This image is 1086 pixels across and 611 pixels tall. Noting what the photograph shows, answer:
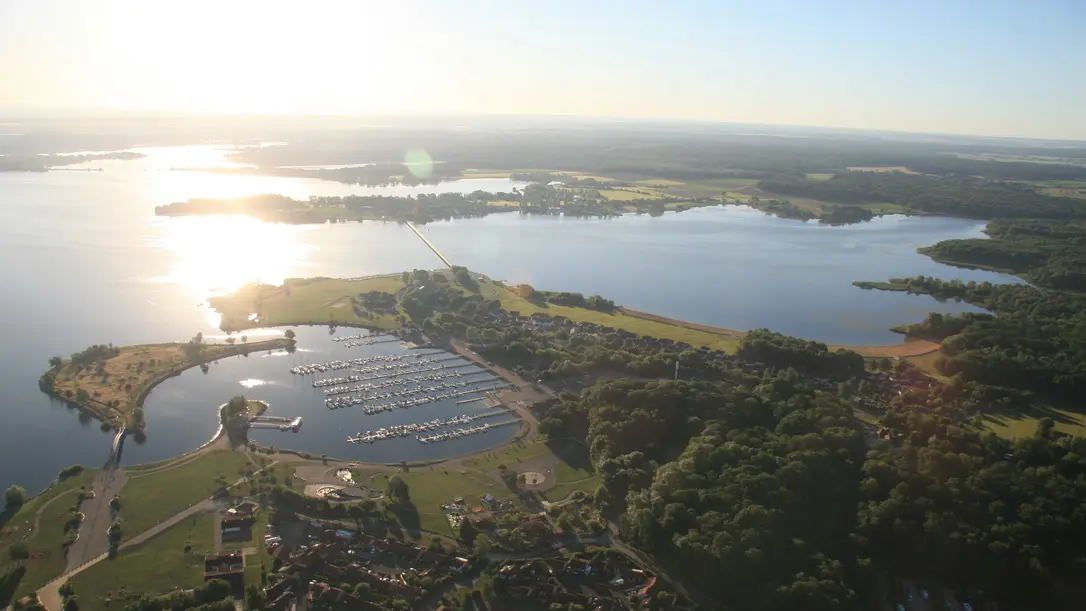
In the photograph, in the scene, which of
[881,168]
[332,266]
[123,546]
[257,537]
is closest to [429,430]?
[257,537]

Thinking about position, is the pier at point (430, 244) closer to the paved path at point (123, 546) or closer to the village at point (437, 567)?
the paved path at point (123, 546)

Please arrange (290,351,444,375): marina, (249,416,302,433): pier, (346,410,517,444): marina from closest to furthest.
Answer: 1. (346,410,517,444): marina
2. (249,416,302,433): pier
3. (290,351,444,375): marina

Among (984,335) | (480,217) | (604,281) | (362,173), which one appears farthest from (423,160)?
(984,335)

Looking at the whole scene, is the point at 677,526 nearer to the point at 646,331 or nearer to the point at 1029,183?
the point at 646,331

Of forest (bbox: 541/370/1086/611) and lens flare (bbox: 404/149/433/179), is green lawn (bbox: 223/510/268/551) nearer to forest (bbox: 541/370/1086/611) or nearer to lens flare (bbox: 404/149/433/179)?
forest (bbox: 541/370/1086/611)

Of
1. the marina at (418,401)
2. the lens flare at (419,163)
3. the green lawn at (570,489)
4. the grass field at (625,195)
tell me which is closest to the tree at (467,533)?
the green lawn at (570,489)

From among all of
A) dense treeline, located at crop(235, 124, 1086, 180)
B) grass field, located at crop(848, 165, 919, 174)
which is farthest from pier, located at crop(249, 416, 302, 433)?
grass field, located at crop(848, 165, 919, 174)

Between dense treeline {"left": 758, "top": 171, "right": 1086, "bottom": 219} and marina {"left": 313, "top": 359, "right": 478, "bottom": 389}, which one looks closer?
marina {"left": 313, "top": 359, "right": 478, "bottom": 389}
